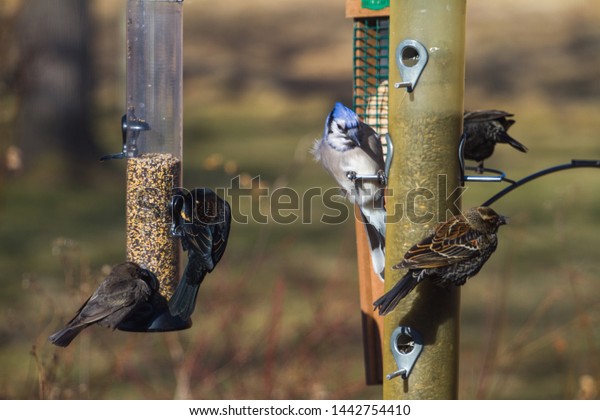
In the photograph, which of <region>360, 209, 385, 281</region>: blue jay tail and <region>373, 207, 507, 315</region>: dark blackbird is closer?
<region>373, 207, 507, 315</region>: dark blackbird

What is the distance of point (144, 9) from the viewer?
4625mm

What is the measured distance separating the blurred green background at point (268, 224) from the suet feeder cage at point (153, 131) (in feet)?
1.85

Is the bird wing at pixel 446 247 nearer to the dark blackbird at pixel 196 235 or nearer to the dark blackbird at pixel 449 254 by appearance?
the dark blackbird at pixel 449 254

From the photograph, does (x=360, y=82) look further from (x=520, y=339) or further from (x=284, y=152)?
(x=284, y=152)

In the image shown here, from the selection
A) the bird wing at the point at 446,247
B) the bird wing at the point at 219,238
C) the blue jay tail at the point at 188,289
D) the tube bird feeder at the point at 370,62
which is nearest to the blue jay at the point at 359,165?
the tube bird feeder at the point at 370,62

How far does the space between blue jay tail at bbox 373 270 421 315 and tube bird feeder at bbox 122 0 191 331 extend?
1097mm

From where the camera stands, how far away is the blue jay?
4781 millimetres

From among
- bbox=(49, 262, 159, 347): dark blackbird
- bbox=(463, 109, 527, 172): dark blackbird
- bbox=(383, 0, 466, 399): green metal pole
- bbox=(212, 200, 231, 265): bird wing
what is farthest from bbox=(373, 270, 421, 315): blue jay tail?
bbox=(463, 109, 527, 172): dark blackbird

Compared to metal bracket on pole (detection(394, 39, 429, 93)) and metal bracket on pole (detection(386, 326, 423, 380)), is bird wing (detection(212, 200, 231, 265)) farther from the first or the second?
metal bracket on pole (detection(394, 39, 429, 93))

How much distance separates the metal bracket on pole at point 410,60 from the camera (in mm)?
4203

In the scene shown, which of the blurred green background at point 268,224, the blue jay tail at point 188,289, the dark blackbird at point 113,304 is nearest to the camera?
the dark blackbird at point 113,304

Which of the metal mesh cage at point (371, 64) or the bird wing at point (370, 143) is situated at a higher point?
the metal mesh cage at point (371, 64)
